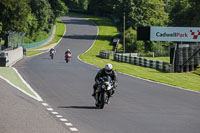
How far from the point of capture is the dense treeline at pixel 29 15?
7819 cm

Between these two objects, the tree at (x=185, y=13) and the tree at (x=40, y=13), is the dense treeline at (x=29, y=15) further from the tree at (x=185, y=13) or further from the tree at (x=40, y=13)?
the tree at (x=185, y=13)

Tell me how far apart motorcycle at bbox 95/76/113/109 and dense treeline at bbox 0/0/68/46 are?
6049 cm

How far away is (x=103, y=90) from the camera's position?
14.4m

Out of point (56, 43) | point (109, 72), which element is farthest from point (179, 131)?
point (56, 43)


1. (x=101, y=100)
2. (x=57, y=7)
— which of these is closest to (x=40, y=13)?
(x=57, y=7)

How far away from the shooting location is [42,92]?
19.1 meters

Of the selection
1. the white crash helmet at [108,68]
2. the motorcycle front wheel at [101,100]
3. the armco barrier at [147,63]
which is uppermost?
the white crash helmet at [108,68]

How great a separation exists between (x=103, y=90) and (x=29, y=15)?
250 ft

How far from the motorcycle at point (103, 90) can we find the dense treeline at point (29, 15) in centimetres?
6049

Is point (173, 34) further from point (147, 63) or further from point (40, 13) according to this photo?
point (40, 13)

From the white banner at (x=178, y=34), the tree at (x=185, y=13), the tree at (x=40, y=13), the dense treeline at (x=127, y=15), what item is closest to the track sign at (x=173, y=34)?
the white banner at (x=178, y=34)

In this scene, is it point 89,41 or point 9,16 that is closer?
point 9,16

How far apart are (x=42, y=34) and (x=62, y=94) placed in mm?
82859

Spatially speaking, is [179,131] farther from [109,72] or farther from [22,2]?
[22,2]
